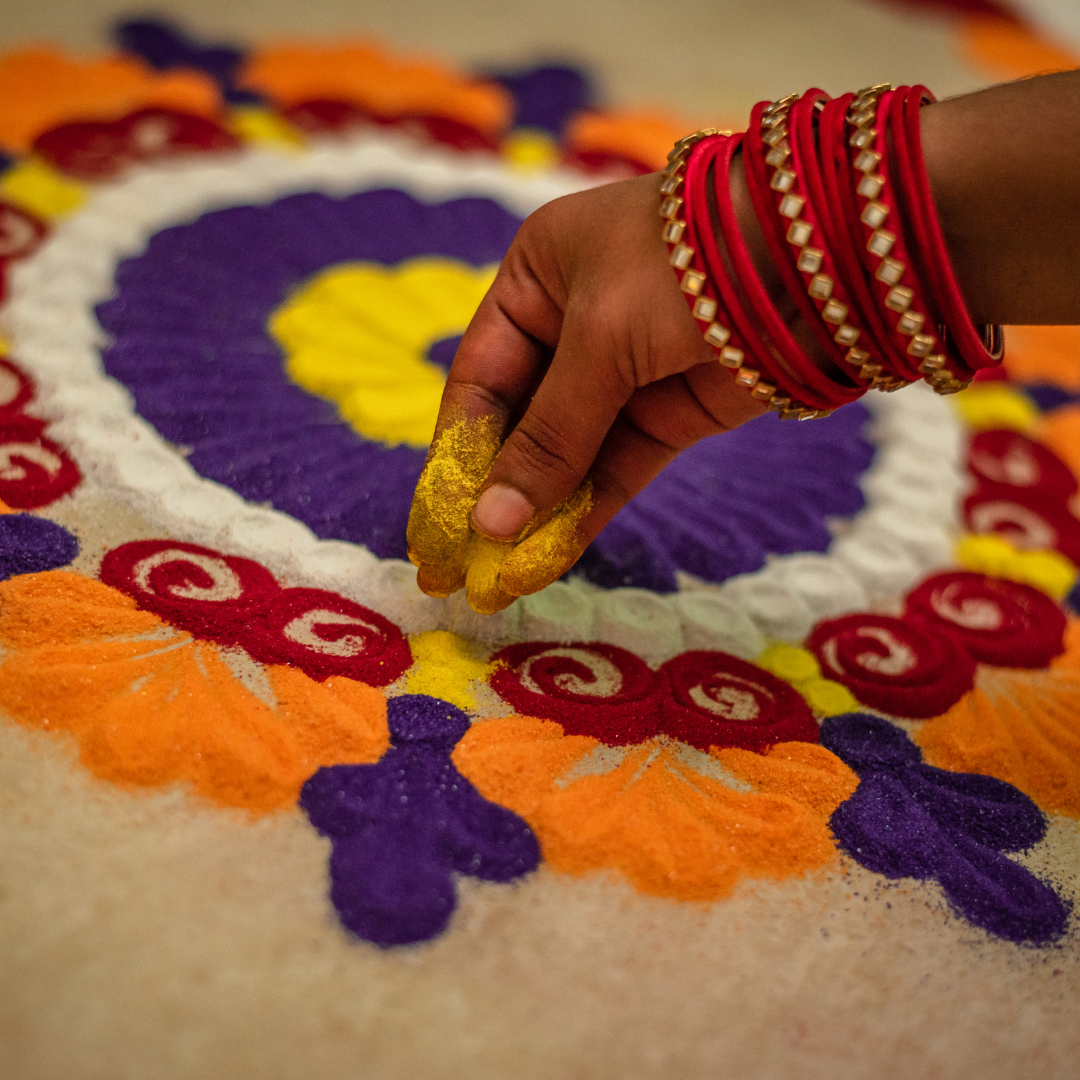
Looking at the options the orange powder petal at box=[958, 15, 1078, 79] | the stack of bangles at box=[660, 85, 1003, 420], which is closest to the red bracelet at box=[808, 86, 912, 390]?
the stack of bangles at box=[660, 85, 1003, 420]

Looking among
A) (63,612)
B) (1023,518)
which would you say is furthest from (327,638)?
(1023,518)

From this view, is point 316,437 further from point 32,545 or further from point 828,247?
point 828,247

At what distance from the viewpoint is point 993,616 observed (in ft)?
2.43

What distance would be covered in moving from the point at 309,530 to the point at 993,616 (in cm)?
50

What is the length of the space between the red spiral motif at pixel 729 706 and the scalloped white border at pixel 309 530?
0.02 m

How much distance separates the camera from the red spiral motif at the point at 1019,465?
913 mm

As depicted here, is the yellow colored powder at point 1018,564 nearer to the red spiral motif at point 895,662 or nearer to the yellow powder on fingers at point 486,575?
the red spiral motif at point 895,662

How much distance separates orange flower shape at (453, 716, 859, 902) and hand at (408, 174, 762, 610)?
91 mm

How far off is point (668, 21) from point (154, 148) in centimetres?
88

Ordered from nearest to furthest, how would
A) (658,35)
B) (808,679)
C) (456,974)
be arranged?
1. (456,974)
2. (808,679)
3. (658,35)

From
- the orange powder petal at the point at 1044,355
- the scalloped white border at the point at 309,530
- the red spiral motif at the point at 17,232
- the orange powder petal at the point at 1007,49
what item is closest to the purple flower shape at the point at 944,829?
the scalloped white border at the point at 309,530

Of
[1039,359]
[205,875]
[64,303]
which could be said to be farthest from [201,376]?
[1039,359]

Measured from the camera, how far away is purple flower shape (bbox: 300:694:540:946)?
459mm

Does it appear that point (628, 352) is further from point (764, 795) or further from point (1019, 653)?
point (1019, 653)
